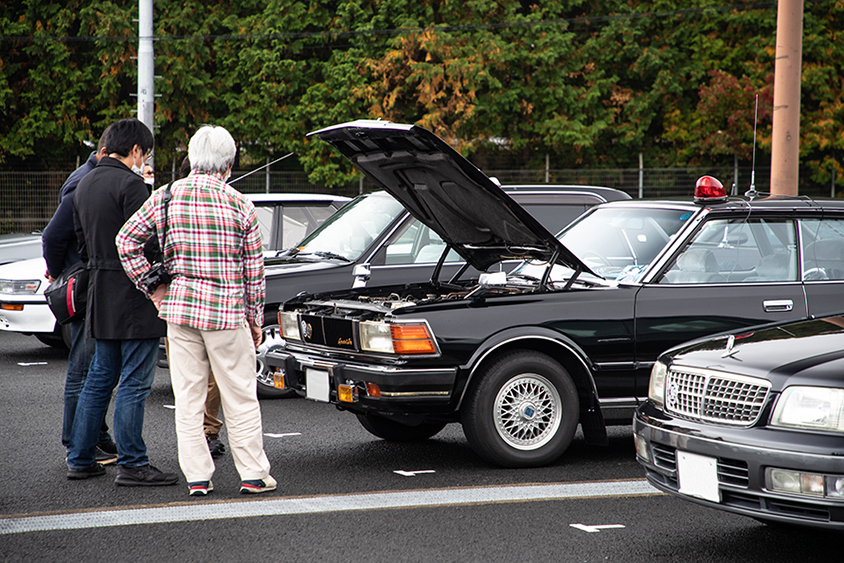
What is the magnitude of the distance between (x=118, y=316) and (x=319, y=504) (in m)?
1.49

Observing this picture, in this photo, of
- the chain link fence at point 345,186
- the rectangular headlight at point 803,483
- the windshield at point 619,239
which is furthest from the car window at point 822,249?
the chain link fence at point 345,186

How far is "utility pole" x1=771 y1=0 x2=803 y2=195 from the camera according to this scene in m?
10.6

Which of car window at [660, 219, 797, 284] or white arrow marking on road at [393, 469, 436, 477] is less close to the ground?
car window at [660, 219, 797, 284]

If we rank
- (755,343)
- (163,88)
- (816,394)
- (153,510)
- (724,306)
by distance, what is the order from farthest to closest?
1. (163,88)
2. (724,306)
3. (153,510)
4. (755,343)
5. (816,394)

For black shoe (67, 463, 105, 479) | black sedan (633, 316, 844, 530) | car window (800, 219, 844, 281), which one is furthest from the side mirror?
black sedan (633, 316, 844, 530)

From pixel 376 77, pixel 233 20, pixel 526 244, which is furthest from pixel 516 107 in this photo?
pixel 526 244

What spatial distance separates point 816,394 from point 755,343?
0.58 m

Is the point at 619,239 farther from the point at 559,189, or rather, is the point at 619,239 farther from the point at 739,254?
the point at 559,189

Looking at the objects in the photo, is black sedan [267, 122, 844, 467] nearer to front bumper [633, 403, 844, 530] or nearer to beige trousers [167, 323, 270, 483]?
beige trousers [167, 323, 270, 483]

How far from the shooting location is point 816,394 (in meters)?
3.85

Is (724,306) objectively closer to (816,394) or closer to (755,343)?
(755,343)

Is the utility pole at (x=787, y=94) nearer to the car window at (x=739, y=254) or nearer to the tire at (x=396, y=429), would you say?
the car window at (x=739, y=254)

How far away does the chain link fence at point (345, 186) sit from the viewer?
2372 centimetres

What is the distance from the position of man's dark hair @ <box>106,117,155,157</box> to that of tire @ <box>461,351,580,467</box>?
2337 millimetres
